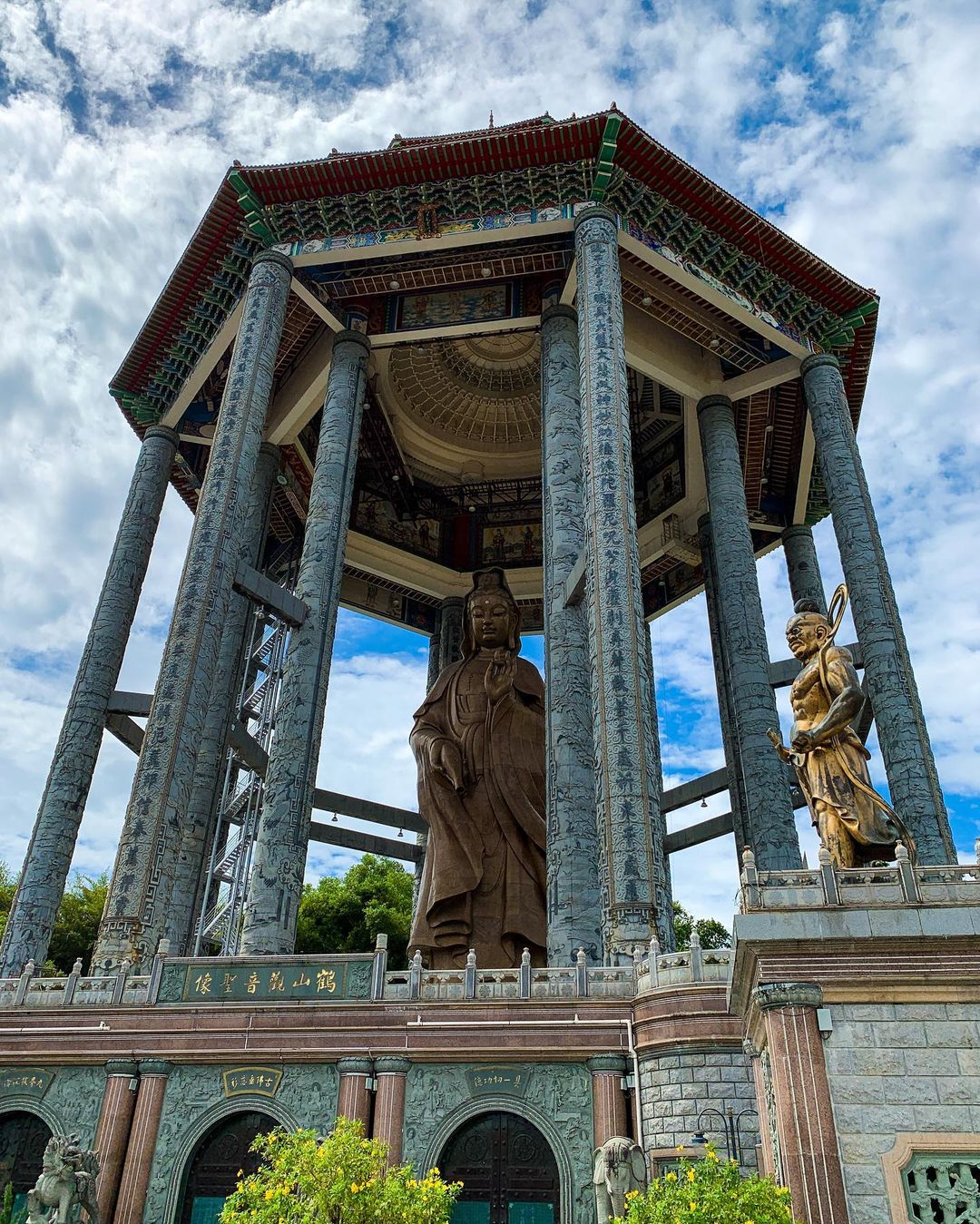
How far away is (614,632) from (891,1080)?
862 centimetres

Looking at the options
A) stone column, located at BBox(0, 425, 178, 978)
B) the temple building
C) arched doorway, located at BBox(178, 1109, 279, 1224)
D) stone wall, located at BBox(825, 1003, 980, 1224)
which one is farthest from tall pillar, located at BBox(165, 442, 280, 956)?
stone wall, located at BBox(825, 1003, 980, 1224)

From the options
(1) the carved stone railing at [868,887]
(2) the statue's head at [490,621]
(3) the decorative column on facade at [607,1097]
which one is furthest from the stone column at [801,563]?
(1) the carved stone railing at [868,887]

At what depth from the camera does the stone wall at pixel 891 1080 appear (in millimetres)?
7250

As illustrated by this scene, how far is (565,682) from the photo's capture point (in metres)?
16.7

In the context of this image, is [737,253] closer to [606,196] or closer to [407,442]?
[606,196]

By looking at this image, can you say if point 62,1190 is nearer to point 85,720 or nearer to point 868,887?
point 868,887

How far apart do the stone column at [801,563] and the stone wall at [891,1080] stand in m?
17.9

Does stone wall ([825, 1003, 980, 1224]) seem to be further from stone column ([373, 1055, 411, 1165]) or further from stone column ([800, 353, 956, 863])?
stone column ([800, 353, 956, 863])

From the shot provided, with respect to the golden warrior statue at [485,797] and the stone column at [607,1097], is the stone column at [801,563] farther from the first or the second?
the stone column at [607,1097]

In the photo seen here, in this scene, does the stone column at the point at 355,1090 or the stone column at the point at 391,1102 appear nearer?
the stone column at the point at 391,1102

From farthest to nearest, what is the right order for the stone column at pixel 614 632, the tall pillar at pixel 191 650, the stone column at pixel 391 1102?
the tall pillar at pixel 191 650, the stone column at pixel 614 632, the stone column at pixel 391 1102

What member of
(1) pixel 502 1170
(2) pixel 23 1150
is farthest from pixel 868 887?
(2) pixel 23 1150

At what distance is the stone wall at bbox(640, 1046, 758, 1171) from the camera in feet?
34.8

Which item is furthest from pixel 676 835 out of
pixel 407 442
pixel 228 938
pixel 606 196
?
pixel 606 196
